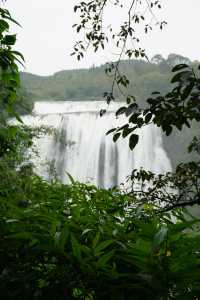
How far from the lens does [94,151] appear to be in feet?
78.7

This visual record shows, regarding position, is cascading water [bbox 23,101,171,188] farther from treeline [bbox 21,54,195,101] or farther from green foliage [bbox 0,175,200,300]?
green foliage [bbox 0,175,200,300]

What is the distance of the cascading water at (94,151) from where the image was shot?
23.0m

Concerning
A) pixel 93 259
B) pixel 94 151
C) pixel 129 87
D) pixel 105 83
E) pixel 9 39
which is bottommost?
pixel 93 259

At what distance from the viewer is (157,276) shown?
0.93 m

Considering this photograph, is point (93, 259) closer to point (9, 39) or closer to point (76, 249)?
point (76, 249)

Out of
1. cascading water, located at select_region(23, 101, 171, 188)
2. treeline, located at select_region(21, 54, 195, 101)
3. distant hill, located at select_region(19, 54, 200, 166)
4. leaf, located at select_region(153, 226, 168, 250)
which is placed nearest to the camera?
leaf, located at select_region(153, 226, 168, 250)

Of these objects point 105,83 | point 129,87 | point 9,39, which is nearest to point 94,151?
point 129,87

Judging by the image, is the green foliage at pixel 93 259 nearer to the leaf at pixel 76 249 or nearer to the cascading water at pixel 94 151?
the leaf at pixel 76 249

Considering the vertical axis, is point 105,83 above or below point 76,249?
above

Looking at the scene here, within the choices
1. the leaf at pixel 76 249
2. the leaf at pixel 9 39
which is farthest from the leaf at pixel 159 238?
the leaf at pixel 9 39

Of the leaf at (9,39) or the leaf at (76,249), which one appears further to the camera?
the leaf at (9,39)

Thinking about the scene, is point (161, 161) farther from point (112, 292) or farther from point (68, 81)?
point (68, 81)

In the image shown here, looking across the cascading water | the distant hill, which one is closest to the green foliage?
the cascading water

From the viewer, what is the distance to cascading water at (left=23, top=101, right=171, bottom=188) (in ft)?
75.5
